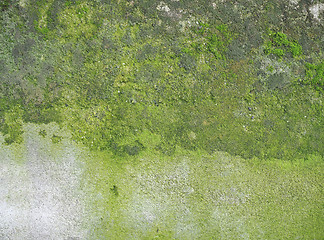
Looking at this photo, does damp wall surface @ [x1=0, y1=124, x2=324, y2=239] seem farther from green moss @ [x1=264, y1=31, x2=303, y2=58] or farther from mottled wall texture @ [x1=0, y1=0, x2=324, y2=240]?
green moss @ [x1=264, y1=31, x2=303, y2=58]

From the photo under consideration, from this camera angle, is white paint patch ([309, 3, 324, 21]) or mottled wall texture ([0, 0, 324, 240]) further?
white paint patch ([309, 3, 324, 21])

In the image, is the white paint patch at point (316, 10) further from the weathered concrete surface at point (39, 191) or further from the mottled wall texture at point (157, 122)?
the weathered concrete surface at point (39, 191)

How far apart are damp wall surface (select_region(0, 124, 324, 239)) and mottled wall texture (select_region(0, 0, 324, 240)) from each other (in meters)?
0.02

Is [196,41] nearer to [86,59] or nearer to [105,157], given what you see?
[86,59]

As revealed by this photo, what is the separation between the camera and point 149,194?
171 inches

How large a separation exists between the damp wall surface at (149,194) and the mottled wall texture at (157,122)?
2 cm

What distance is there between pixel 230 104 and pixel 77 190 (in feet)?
10.5

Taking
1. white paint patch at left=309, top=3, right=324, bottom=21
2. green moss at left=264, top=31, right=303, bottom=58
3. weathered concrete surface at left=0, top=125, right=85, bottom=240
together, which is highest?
white paint patch at left=309, top=3, right=324, bottom=21

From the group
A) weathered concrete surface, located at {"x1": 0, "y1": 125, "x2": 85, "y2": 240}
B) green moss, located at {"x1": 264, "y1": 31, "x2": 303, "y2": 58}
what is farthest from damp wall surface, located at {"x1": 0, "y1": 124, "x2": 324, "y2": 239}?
green moss, located at {"x1": 264, "y1": 31, "x2": 303, "y2": 58}

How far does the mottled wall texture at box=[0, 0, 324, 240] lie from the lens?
4.28 meters

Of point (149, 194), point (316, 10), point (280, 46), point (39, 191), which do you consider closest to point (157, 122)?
point (149, 194)

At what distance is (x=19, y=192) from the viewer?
4227 millimetres

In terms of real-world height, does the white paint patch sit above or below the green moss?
above

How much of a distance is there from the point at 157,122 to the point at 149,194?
1314mm
